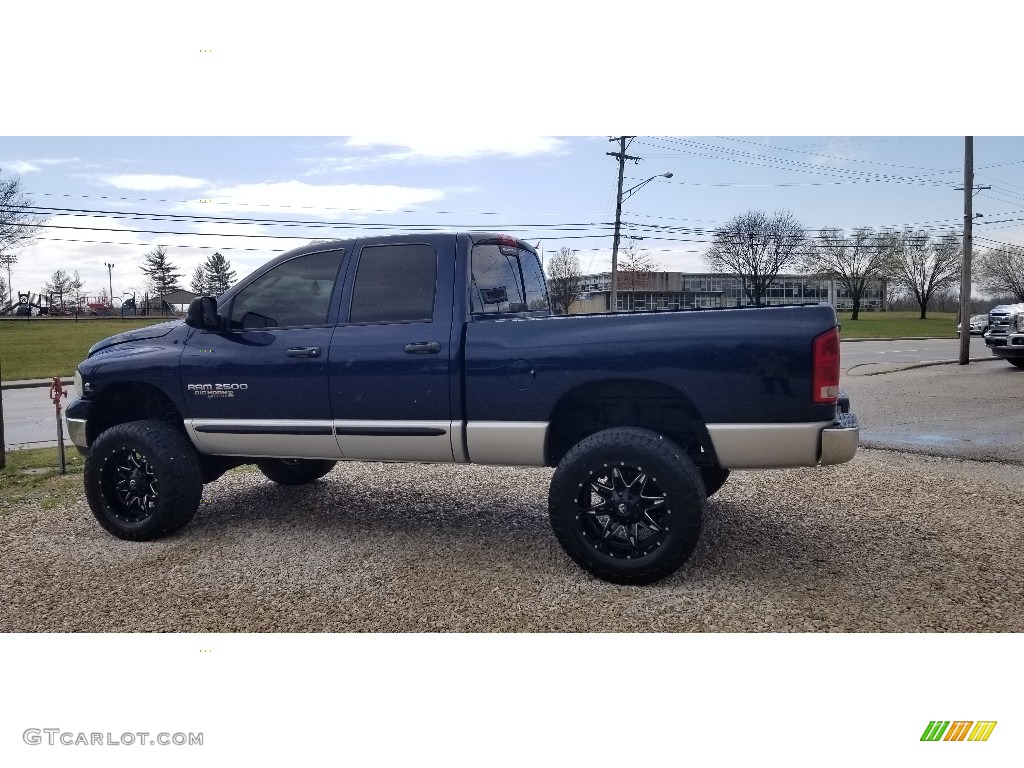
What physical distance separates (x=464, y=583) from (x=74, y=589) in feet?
6.63

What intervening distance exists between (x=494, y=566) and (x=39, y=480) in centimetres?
458

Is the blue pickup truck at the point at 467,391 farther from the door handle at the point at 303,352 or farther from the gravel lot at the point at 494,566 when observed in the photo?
the gravel lot at the point at 494,566

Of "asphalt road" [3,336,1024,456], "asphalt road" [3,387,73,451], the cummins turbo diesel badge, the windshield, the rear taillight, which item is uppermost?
the windshield

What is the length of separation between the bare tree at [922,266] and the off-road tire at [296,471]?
458 centimetres

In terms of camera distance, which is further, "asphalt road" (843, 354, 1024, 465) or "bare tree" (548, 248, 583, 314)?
"asphalt road" (843, 354, 1024, 465)

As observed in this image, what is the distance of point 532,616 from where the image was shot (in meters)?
3.47

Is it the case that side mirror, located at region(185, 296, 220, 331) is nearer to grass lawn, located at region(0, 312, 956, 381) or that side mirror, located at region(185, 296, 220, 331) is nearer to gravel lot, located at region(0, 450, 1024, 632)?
grass lawn, located at region(0, 312, 956, 381)

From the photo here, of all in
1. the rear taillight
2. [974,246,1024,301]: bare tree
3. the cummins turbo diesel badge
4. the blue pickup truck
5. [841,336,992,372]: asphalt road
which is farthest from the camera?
[841,336,992,372]: asphalt road

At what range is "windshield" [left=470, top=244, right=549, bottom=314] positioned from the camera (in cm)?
438

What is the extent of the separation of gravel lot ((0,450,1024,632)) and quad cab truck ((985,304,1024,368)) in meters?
10.4

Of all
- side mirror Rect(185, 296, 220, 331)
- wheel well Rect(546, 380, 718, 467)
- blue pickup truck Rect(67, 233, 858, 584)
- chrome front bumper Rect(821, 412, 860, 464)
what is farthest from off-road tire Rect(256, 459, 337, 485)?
chrome front bumper Rect(821, 412, 860, 464)

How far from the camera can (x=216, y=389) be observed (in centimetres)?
460

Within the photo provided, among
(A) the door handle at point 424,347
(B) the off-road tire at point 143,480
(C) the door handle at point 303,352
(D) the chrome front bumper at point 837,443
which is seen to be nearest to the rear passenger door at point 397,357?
(A) the door handle at point 424,347

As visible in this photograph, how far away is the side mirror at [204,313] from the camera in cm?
455
